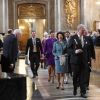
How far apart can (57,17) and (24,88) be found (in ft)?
80.9

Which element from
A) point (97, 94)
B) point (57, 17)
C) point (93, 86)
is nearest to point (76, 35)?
point (97, 94)

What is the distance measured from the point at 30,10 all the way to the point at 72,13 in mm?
5841

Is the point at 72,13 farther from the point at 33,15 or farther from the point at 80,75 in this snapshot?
the point at 80,75

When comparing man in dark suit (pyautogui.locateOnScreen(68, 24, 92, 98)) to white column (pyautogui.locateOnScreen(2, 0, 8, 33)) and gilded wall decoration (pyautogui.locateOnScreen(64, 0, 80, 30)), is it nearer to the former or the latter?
gilded wall decoration (pyautogui.locateOnScreen(64, 0, 80, 30))

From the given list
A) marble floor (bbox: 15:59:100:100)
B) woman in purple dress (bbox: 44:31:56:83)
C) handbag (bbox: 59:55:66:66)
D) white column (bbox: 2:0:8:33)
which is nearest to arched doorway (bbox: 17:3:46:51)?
white column (bbox: 2:0:8:33)

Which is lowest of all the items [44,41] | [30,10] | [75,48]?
[44,41]

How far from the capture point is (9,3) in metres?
35.2

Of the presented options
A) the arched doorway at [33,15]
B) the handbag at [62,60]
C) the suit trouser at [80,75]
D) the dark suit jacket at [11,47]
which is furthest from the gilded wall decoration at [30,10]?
the suit trouser at [80,75]

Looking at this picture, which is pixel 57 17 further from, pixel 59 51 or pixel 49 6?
pixel 59 51

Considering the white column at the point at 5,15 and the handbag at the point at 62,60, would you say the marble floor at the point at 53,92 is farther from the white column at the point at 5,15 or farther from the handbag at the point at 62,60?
the white column at the point at 5,15

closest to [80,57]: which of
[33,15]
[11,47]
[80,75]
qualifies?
[80,75]

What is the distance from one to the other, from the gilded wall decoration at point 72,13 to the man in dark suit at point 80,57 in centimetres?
1767

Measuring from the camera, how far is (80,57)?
41.3 feet

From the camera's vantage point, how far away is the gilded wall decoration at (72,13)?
30.3 m
